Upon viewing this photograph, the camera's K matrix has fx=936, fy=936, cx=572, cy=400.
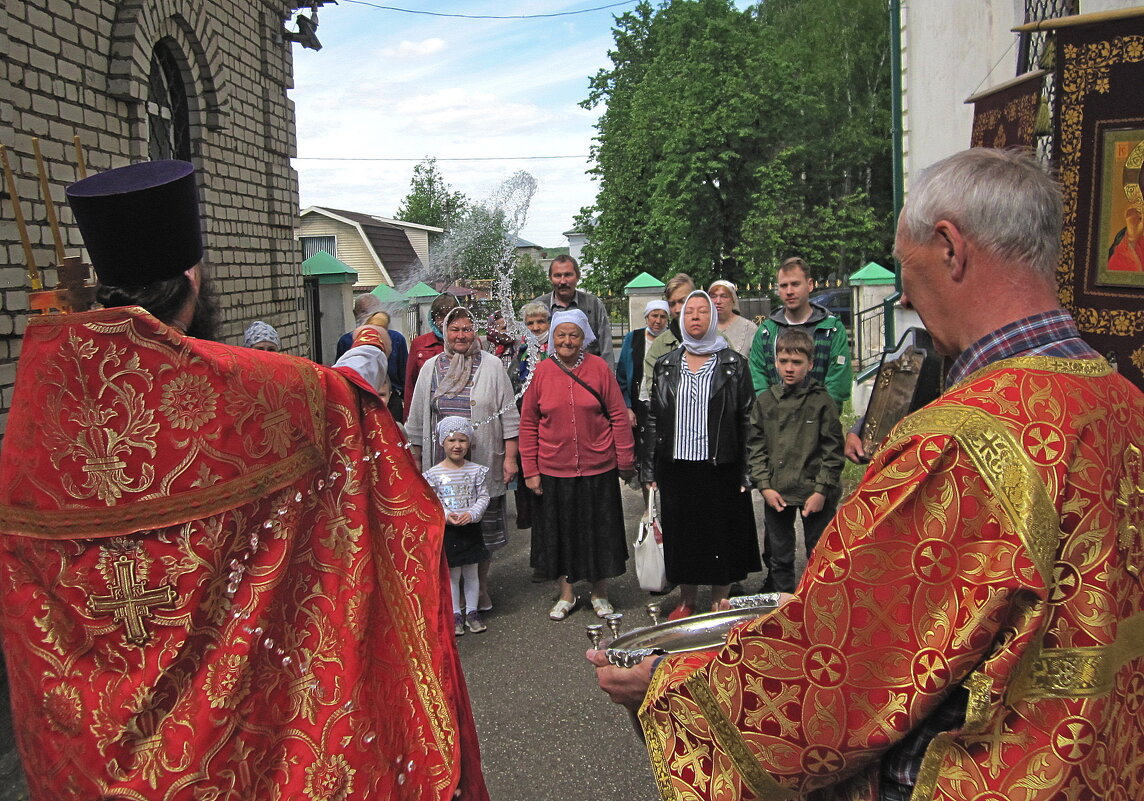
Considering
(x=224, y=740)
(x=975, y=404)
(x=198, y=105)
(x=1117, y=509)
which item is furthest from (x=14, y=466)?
(x=198, y=105)

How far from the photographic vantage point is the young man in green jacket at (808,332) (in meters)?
5.54

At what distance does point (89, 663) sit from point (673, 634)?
123 centimetres

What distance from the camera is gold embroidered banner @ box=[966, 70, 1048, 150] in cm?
351

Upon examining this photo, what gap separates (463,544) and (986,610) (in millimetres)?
4263

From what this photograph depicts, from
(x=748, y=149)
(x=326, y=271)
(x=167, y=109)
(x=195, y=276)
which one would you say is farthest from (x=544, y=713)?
(x=748, y=149)

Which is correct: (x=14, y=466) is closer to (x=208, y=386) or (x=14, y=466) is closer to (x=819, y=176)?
(x=208, y=386)

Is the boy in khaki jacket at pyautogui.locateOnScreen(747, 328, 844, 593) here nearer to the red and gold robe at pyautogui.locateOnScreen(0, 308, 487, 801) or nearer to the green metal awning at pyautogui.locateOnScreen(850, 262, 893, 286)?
the red and gold robe at pyautogui.locateOnScreen(0, 308, 487, 801)

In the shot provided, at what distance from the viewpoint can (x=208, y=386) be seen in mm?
2041

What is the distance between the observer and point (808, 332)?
5457 mm

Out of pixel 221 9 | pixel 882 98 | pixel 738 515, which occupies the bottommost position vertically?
pixel 738 515

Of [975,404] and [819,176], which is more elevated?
[819,176]

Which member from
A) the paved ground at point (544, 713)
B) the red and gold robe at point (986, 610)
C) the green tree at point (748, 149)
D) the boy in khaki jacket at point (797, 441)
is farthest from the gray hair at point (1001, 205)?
the green tree at point (748, 149)

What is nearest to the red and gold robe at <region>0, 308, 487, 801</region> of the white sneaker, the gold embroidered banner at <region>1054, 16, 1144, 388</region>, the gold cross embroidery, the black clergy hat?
the gold cross embroidery

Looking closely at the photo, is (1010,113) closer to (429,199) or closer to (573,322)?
(573,322)
